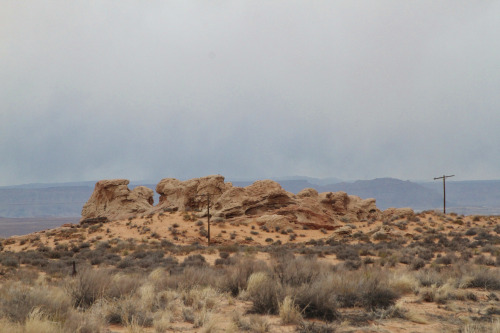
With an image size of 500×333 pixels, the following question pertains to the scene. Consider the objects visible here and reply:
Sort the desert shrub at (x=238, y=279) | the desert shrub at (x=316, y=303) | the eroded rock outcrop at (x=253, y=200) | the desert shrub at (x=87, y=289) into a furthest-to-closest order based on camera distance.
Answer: the eroded rock outcrop at (x=253, y=200) → the desert shrub at (x=238, y=279) → the desert shrub at (x=87, y=289) → the desert shrub at (x=316, y=303)

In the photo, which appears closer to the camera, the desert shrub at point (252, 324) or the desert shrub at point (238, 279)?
the desert shrub at point (252, 324)

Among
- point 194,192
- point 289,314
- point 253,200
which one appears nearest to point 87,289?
point 289,314

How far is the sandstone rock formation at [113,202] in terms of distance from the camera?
4478 cm

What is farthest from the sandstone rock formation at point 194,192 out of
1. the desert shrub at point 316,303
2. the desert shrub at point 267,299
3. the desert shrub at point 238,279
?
the desert shrub at point 316,303

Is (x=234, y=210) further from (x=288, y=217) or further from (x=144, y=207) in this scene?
(x=144, y=207)

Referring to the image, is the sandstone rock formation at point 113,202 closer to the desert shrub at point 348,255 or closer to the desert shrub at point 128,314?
the desert shrub at point 348,255

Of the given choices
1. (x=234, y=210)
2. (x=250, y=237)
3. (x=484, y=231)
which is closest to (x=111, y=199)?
(x=234, y=210)

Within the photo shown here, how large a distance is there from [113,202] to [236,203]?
1678cm

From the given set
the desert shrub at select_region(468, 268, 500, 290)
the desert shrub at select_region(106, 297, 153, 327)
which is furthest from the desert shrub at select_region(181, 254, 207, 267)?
the desert shrub at select_region(468, 268, 500, 290)

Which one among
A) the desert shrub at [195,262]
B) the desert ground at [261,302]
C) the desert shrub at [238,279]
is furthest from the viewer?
the desert shrub at [195,262]

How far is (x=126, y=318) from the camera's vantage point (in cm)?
677

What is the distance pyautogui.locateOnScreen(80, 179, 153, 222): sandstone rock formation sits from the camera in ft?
147

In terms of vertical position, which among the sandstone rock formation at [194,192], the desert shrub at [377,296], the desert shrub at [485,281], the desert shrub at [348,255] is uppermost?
the sandstone rock formation at [194,192]

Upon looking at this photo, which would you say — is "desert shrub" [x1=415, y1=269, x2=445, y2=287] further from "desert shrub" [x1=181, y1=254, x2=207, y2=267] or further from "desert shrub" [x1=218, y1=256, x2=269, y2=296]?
"desert shrub" [x1=181, y1=254, x2=207, y2=267]
